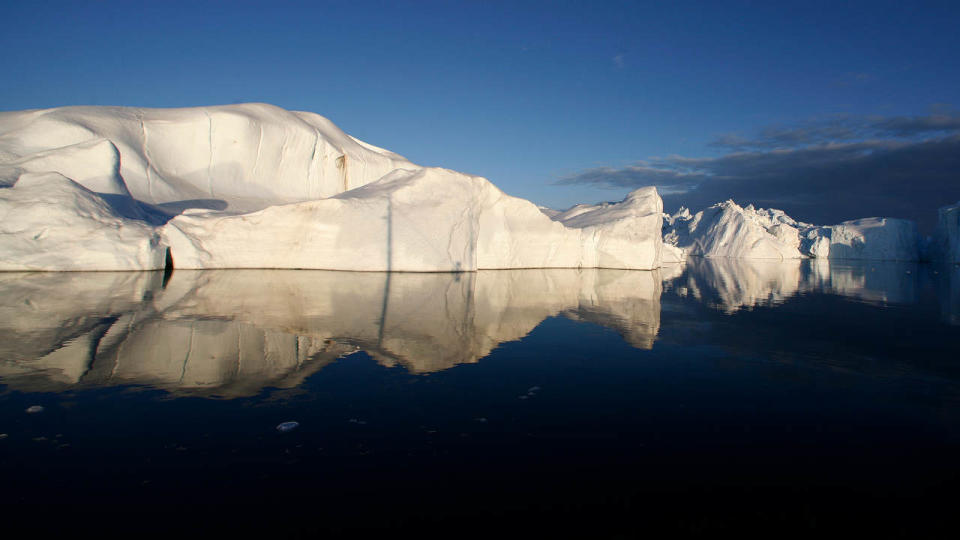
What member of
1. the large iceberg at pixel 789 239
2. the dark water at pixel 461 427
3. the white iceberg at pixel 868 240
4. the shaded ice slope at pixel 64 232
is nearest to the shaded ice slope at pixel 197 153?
the shaded ice slope at pixel 64 232

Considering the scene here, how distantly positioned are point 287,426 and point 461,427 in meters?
1.14

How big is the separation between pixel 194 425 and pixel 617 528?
2.69 meters

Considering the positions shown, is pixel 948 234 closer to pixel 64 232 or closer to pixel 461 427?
pixel 461 427

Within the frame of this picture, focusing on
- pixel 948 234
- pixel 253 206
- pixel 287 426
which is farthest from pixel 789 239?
pixel 287 426

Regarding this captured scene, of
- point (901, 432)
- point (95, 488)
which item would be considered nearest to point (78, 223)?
point (95, 488)

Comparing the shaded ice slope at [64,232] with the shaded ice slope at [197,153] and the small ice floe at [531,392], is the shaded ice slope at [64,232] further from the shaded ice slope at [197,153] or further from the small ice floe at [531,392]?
the small ice floe at [531,392]

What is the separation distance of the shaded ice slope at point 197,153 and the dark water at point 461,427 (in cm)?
1367

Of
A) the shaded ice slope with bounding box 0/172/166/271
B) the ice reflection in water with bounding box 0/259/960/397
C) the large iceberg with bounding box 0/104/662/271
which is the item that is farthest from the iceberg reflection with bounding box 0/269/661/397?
the large iceberg with bounding box 0/104/662/271

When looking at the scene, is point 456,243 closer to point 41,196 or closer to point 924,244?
point 41,196

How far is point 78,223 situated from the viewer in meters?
13.2

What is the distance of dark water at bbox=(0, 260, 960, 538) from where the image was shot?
2.32 m

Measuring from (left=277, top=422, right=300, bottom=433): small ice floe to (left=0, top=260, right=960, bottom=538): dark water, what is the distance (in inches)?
1.3

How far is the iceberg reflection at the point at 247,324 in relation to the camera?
439 centimetres

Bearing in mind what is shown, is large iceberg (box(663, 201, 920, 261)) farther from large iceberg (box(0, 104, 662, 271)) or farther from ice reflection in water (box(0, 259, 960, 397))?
ice reflection in water (box(0, 259, 960, 397))
